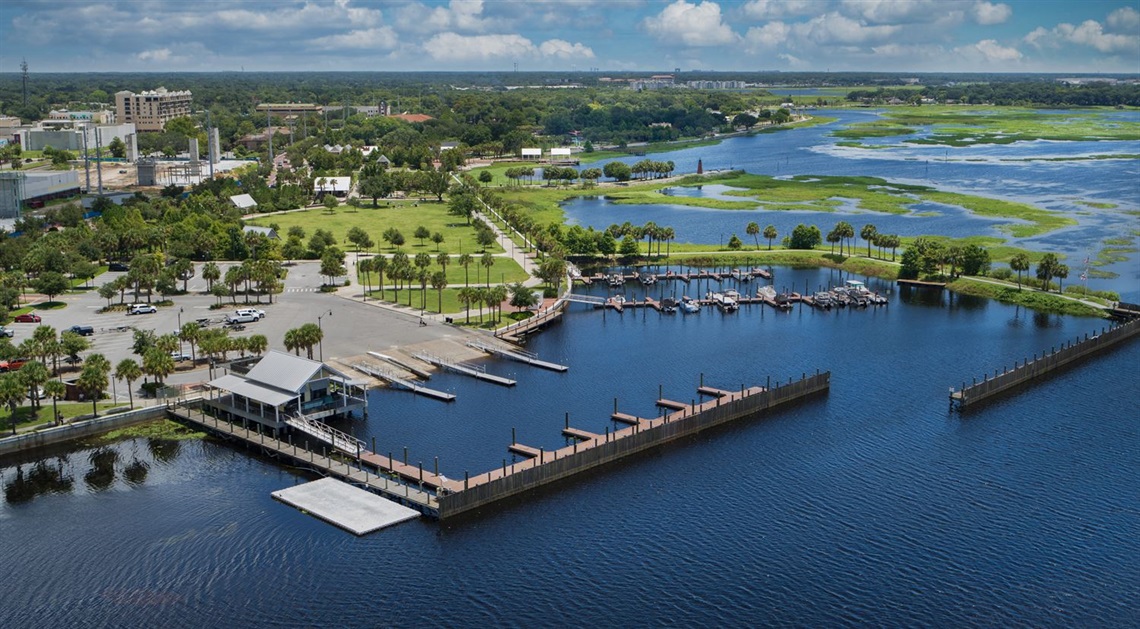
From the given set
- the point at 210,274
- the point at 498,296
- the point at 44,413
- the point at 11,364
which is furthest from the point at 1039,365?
the point at 11,364

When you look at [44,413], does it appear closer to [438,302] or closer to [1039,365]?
[438,302]

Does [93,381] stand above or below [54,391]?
above

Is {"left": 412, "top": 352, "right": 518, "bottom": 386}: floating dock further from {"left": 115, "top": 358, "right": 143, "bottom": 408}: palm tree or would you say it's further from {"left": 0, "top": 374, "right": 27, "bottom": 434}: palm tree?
{"left": 0, "top": 374, "right": 27, "bottom": 434}: palm tree

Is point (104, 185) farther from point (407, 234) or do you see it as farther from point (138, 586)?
point (138, 586)

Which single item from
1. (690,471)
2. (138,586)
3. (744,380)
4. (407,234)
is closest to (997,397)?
(744,380)

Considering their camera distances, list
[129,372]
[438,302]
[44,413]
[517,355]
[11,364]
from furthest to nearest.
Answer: [438,302]
[517,355]
[11,364]
[129,372]
[44,413]

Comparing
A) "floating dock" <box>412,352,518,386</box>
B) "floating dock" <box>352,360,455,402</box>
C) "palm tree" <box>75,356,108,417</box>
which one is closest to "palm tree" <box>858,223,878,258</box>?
"floating dock" <box>412,352,518,386</box>

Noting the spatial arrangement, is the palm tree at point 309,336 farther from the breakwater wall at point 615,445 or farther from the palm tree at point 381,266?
the breakwater wall at point 615,445
